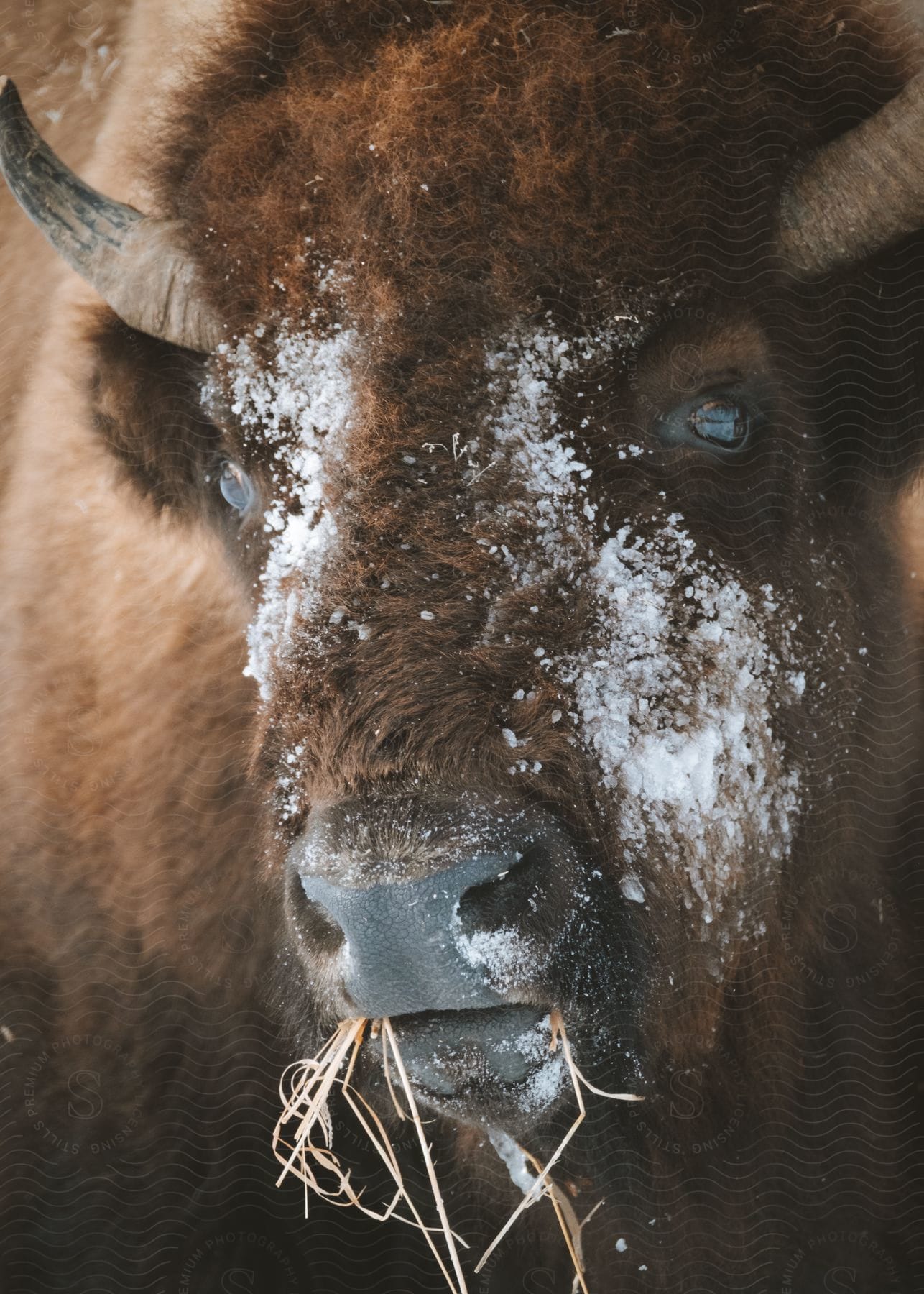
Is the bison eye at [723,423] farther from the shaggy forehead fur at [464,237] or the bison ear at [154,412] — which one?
the bison ear at [154,412]

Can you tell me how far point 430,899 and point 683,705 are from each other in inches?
27.0

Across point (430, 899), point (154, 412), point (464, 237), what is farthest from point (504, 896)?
point (154, 412)

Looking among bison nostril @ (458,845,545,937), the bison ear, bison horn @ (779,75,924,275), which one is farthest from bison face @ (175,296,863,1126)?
the bison ear

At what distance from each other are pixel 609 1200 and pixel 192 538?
2.19 meters

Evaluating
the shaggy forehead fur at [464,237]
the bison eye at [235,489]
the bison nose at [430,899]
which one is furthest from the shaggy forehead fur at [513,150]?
the bison nose at [430,899]

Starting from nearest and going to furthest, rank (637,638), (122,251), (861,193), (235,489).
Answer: (637,638)
(861,193)
(122,251)
(235,489)

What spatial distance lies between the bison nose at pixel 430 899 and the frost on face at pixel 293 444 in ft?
1.66

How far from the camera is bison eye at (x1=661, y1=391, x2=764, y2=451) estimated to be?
2.24 metres

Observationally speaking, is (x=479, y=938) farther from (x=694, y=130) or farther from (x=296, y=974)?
(x=694, y=130)

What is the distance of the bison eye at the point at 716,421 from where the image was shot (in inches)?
88.0

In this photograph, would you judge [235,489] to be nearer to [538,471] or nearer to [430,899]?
[538,471]

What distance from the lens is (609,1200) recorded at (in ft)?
9.96

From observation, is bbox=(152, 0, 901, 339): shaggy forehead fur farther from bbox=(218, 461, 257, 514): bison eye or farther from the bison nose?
the bison nose

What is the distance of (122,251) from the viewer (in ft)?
8.46
